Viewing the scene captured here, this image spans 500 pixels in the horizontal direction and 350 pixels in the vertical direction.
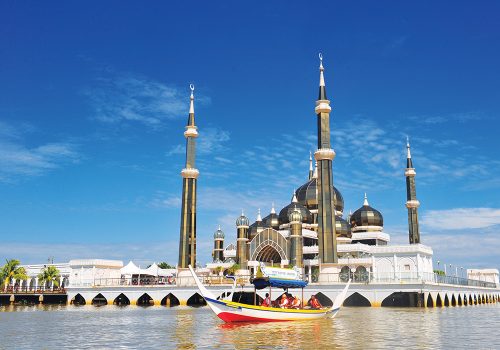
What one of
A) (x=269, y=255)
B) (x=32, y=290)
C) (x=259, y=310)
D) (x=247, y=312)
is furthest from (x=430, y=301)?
(x=32, y=290)

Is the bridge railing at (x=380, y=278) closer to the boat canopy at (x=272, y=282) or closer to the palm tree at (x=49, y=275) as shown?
the boat canopy at (x=272, y=282)

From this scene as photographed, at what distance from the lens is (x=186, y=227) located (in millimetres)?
64500

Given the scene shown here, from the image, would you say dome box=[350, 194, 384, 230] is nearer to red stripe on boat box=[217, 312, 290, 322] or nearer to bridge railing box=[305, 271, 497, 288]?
bridge railing box=[305, 271, 497, 288]

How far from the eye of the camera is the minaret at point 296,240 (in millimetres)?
68625

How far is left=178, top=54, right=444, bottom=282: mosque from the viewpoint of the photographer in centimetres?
5253

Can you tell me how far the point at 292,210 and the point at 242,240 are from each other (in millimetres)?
10113

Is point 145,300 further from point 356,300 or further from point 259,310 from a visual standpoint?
point 259,310

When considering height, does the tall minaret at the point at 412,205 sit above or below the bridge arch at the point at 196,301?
above

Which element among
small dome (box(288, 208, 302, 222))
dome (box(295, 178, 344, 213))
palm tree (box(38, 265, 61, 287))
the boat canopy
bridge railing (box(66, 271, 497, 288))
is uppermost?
dome (box(295, 178, 344, 213))

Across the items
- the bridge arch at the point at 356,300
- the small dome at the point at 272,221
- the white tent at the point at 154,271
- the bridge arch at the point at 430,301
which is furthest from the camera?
the small dome at the point at 272,221

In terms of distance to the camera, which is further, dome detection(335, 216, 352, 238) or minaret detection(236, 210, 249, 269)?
minaret detection(236, 210, 249, 269)

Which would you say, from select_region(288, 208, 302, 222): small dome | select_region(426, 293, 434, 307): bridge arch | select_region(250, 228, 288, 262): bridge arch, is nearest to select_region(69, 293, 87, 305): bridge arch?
select_region(250, 228, 288, 262): bridge arch

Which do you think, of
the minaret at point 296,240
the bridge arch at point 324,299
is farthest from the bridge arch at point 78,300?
the bridge arch at point 324,299

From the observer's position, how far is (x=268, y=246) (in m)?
75.8
